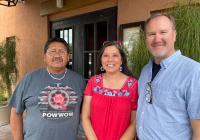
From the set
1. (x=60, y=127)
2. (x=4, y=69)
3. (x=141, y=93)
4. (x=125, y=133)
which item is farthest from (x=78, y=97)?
(x=4, y=69)

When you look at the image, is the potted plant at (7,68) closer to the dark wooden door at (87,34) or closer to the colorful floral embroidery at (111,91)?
the dark wooden door at (87,34)

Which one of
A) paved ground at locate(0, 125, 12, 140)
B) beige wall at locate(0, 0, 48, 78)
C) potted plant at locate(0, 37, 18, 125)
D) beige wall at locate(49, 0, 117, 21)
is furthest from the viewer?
potted plant at locate(0, 37, 18, 125)

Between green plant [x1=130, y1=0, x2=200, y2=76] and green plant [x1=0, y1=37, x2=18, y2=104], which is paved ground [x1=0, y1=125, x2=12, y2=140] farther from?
green plant [x1=130, y1=0, x2=200, y2=76]

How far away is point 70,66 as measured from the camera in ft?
18.5

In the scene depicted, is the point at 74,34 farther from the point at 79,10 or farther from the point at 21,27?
the point at 21,27

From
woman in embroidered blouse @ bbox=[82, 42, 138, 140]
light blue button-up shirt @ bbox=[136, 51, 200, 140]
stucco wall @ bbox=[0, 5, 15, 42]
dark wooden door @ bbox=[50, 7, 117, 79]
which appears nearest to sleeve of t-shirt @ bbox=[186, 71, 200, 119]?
light blue button-up shirt @ bbox=[136, 51, 200, 140]

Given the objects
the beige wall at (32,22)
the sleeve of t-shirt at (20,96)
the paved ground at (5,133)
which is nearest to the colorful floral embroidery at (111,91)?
the sleeve of t-shirt at (20,96)

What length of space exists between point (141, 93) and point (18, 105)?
1067 millimetres

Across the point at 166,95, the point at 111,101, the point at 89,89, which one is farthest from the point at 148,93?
the point at 89,89

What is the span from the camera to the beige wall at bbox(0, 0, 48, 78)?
6270 mm

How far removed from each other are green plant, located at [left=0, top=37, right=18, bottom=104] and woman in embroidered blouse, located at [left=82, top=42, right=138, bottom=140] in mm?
4828

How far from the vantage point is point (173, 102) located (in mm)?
1691

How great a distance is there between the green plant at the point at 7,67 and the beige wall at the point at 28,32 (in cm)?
19

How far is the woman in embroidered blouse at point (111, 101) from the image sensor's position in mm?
2238
